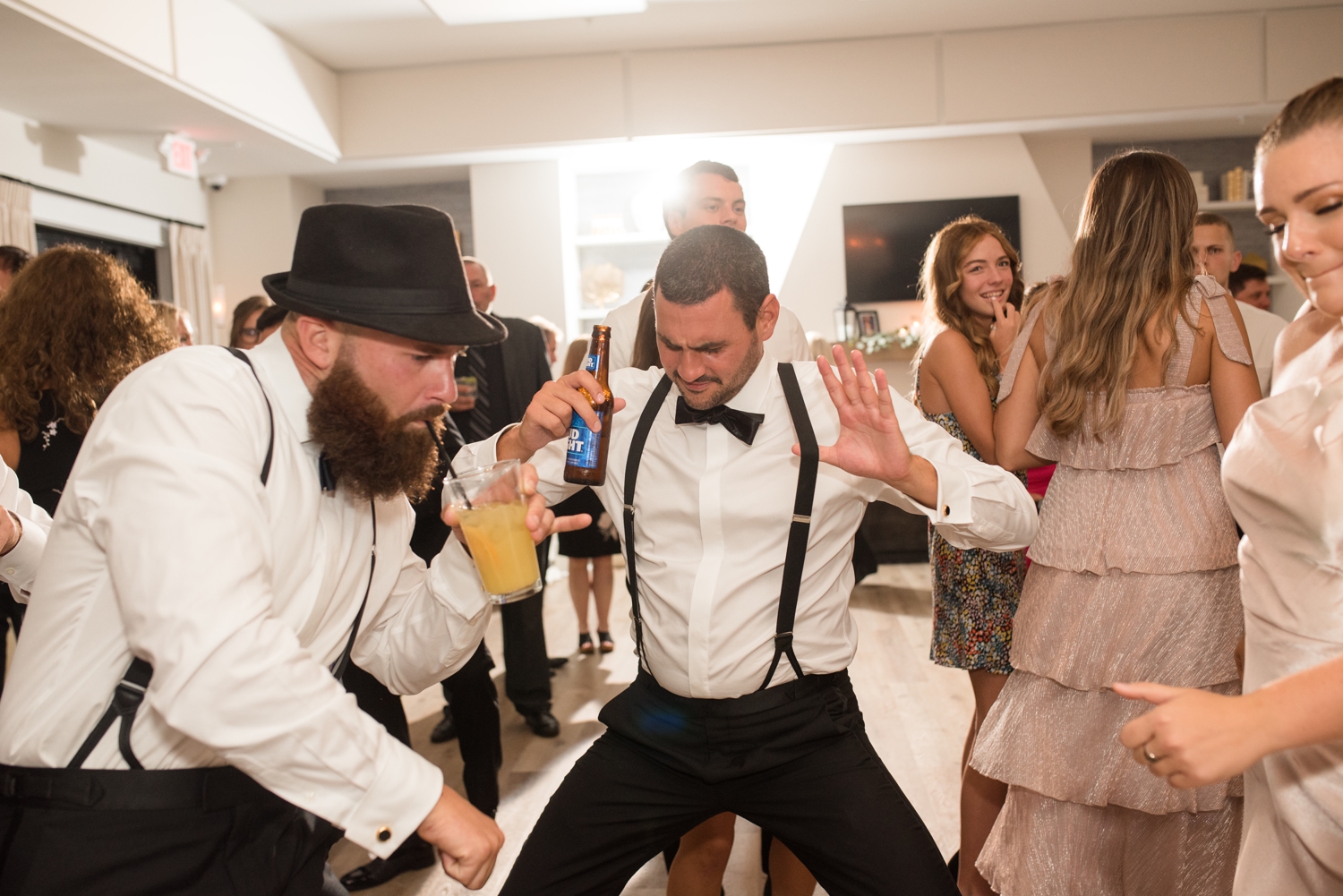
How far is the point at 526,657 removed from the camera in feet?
11.7

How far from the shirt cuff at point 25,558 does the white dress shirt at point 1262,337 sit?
8.73 ft

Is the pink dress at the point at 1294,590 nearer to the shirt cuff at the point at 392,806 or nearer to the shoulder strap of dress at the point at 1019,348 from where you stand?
the shoulder strap of dress at the point at 1019,348

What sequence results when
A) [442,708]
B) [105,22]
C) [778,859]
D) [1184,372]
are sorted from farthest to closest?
[105,22] < [442,708] < [778,859] < [1184,372]

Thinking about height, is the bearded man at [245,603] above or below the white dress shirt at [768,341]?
below

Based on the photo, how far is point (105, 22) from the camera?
4.51 meters

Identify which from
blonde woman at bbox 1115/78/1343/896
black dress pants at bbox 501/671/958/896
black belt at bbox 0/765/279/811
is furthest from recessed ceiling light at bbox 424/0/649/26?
black belt at bbox 0/765/279/811

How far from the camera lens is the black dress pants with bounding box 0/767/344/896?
1.10 metres

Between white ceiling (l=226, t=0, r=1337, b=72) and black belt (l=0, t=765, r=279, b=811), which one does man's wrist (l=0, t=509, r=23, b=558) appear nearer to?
black belt (l=0, t=765, r=279, b=811)

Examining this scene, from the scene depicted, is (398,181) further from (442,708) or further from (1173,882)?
(1173,882)

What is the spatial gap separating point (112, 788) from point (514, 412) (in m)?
2.41

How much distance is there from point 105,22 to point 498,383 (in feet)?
9.64

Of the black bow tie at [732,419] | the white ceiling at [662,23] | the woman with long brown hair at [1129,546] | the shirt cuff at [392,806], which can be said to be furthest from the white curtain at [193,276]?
the shirt cuff at [392,806]

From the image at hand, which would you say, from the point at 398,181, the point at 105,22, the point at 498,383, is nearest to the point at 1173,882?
the point at 498,383

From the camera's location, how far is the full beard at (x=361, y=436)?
4.22 ft
